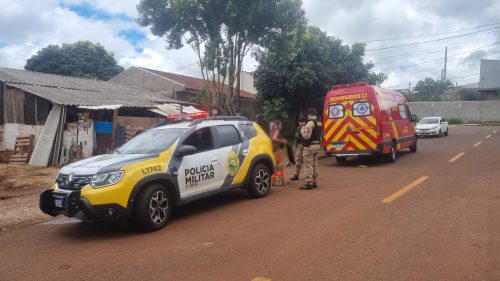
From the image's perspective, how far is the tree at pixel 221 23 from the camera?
14.6 m

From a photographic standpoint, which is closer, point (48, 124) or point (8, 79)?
point (48, 124)

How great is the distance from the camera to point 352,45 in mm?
20406

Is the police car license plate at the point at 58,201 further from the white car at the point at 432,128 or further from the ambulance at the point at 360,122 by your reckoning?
the white car at the point at 432,128

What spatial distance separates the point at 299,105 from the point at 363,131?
893cm

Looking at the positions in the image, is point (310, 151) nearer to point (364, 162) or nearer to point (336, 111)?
point (336, 111)

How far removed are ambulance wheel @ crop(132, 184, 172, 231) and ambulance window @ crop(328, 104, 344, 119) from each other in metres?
7.61

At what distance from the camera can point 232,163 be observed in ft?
23.6

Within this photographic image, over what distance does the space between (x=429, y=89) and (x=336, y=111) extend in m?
49.7

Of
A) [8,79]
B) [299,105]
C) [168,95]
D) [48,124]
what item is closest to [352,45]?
[299,105]

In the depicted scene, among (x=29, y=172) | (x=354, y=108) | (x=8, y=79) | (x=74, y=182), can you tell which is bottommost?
(x=29, y=172)

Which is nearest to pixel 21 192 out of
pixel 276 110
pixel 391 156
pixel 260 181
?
pixel 260 181

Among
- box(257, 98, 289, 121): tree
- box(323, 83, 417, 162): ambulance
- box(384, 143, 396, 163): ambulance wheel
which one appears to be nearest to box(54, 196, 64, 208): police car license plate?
box(323, 83, 417, 162): ambulance

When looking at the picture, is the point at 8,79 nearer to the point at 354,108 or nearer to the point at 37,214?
the point at 37,214

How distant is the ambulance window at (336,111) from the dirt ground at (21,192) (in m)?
8.25
